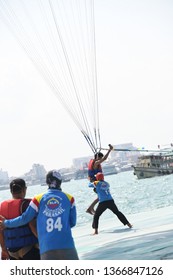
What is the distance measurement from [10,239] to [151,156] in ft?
283

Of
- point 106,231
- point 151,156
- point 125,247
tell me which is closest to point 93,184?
point 106,231

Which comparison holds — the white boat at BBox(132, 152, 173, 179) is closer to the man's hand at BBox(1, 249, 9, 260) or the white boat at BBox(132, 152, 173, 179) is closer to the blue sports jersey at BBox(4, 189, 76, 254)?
the man's hand at BBox(1, 249, 9, 260)

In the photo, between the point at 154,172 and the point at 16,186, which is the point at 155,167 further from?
the point at 16,186

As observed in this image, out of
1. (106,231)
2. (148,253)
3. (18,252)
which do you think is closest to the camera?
(18,252)

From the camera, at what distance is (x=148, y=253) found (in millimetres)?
7625

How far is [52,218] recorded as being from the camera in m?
5.41

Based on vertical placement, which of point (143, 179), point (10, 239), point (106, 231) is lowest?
point (143, 179)

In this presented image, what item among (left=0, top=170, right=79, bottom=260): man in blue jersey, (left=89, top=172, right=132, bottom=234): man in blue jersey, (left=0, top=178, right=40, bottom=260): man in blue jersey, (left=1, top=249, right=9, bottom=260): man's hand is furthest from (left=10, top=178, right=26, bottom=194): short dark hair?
(left=89, top=172, right=132, bottom=234): man in blue jersey

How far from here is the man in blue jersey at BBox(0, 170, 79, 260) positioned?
5.38 m

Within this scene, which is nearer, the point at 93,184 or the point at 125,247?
the point at 125,247

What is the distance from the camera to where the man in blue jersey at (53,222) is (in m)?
5.38

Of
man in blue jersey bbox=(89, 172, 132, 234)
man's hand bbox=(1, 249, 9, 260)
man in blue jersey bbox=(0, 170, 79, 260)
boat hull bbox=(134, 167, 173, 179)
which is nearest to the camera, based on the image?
man in blue jersey bbox=(0, 170, 79, 260)
